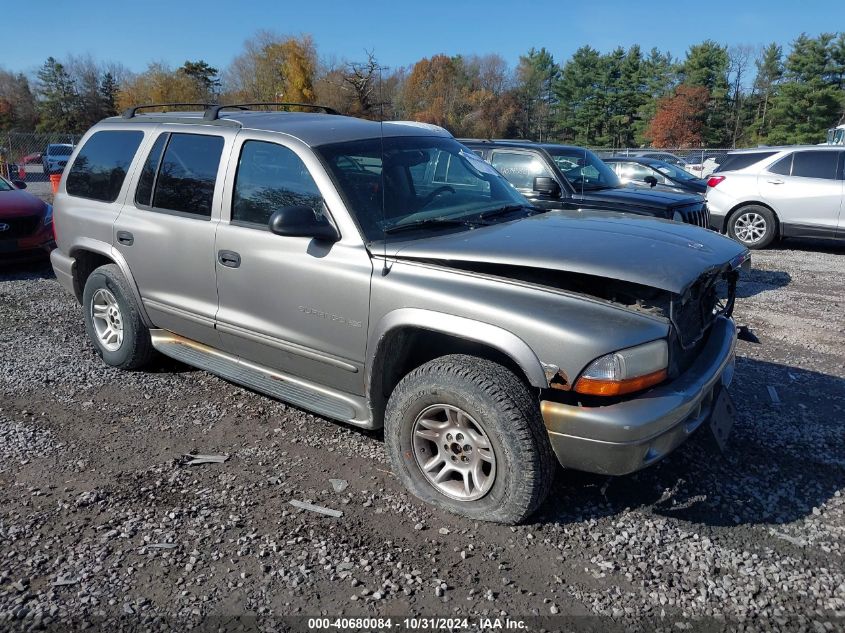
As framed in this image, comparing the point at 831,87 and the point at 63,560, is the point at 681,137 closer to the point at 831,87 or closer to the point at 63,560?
the point at 831,87

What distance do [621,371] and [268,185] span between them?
7.67ft

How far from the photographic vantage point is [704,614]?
259cm

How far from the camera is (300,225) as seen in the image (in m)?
3.39

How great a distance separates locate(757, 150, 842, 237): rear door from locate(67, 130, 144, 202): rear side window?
993cm

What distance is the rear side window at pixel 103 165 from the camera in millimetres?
4836

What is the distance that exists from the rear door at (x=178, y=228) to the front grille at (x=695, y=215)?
19.4ft

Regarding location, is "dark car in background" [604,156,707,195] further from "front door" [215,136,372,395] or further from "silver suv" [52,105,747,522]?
"front door" [215,136,372,395]

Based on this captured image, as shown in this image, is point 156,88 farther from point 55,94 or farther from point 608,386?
point 608,386

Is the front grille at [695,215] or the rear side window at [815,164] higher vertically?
the rear side window at [815,164]

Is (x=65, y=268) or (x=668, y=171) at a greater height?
(x=668, y=171)

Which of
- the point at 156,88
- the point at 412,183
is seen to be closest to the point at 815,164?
the point at 412,183

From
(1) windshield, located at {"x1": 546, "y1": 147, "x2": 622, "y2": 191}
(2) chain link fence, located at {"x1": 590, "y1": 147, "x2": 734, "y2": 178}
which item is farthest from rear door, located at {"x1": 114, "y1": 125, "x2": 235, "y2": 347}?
(2) chain link fence, located at {"x1": 590, "y1": 147, "x2": 734, "y2": 178}

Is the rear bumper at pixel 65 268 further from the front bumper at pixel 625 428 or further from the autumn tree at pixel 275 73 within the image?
the autumn tree at pixel 275 73

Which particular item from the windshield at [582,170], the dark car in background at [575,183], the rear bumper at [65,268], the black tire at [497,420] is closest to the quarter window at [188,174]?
the rear bumper at [65,268]
